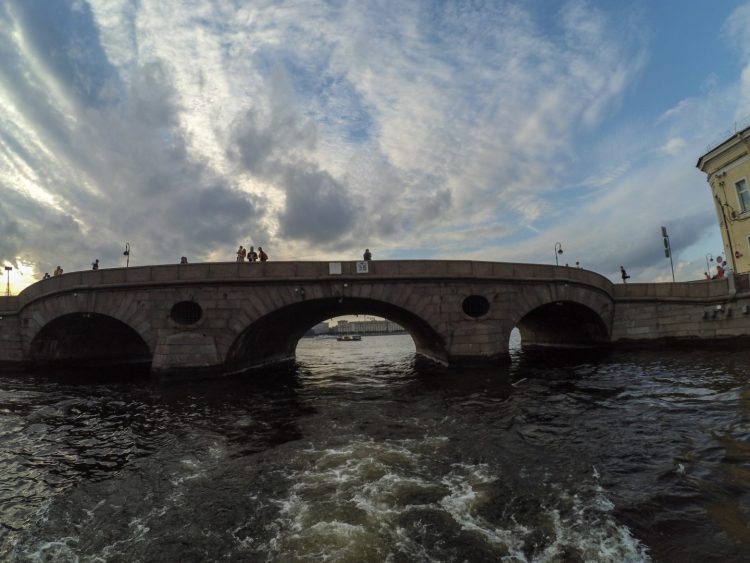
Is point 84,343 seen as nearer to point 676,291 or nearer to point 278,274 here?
point 278,274

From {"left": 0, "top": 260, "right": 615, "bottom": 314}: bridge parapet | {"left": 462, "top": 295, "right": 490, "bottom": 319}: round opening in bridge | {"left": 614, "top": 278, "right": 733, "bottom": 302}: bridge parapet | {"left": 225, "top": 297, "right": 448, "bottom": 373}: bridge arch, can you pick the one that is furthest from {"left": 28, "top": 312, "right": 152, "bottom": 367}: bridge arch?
{"left": 614, "top": 278, "right": 733, "bottom": 302}: bridge parapet

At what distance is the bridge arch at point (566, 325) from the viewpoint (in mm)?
24438

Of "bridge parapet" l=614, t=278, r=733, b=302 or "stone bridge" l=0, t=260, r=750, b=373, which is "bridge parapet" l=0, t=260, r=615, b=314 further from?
"bridge parapet" l=614, t=278, r=733, b=302

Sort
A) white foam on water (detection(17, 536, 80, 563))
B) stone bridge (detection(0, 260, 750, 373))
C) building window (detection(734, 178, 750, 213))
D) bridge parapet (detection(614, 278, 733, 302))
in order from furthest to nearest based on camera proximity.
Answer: building window (detection(734, 178, 750, 213)), bridge parapet (detection(614, 278, 733, 302)), stone bridge (detection(0, 260, 750, 373)), white foam on water (detection(17, 536, 80, 563))

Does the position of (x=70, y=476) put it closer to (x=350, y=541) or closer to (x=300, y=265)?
(x=350, y=541)

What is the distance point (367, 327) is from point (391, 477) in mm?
164693

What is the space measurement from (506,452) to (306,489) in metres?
4.09

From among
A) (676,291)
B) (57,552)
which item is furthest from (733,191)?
(57,552)

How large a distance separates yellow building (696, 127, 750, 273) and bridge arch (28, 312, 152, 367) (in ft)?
129

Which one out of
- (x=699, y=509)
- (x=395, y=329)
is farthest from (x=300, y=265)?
(x=395, y=329)

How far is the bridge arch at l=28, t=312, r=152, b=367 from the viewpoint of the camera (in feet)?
70.9

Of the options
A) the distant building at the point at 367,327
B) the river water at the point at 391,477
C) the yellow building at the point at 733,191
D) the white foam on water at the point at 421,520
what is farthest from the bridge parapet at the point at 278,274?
the distant building at the point at 367,327

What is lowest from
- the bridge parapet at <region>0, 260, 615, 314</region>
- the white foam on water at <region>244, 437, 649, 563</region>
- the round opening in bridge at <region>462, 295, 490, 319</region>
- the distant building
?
the white foam on water at <region>244, 437, 649, 563</region>

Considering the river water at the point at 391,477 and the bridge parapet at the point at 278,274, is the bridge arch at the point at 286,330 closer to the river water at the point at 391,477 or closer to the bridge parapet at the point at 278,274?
the bridge parapet at the point at 278,274
